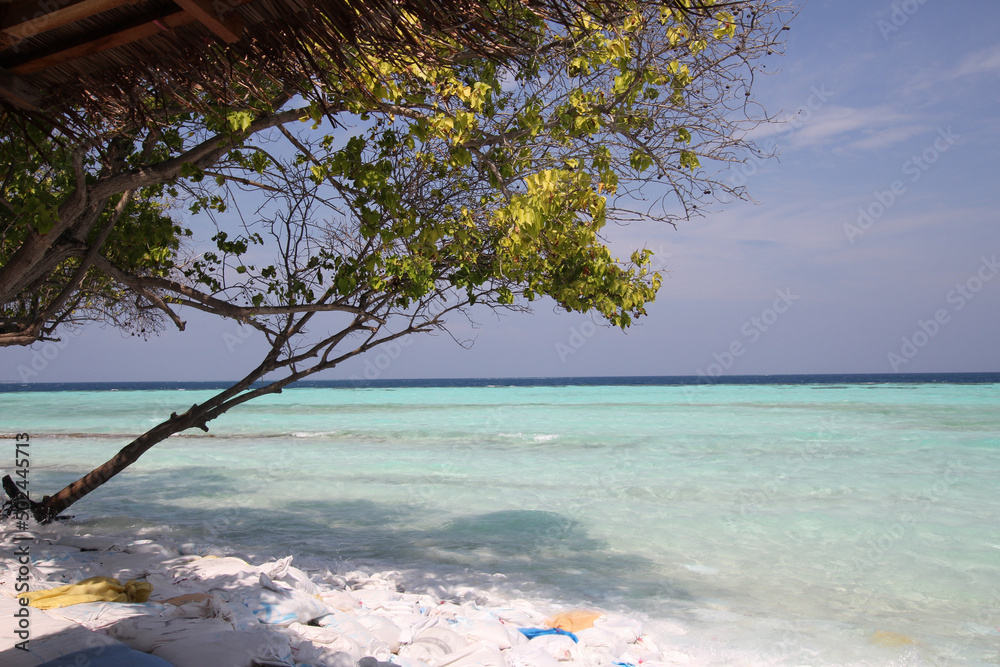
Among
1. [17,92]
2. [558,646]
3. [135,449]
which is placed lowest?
[558,646]

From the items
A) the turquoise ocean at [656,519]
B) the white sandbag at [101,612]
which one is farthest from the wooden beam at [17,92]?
the turquoise ocean at [656,519]

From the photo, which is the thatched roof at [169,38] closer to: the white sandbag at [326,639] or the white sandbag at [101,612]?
the white sandbag at [101,612]

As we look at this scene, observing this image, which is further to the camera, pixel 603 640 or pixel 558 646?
pixel 603 640

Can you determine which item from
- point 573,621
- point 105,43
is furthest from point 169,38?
point 573,621

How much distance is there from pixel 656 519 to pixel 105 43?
797cm

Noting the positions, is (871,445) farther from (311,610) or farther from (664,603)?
(311,610)

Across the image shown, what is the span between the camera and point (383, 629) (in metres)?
4.11

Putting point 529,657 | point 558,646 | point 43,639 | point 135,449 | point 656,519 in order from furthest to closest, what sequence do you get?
point 656,519
point 135,449
point 558,646
point 529,657
point 43,639

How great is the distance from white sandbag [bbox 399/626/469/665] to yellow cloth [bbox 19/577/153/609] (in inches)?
60.4

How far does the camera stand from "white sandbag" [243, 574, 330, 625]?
3.88m

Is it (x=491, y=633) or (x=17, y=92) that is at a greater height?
(x=17, y=92)

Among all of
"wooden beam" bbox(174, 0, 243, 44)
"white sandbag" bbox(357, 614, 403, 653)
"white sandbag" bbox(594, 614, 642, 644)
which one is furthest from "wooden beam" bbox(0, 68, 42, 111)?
"white sandbag" bbox(594, 614, 642, 644)

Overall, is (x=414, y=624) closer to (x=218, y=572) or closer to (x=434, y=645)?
(x=434, y=645)

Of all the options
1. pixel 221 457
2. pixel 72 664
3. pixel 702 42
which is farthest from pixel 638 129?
pixel 221 457
